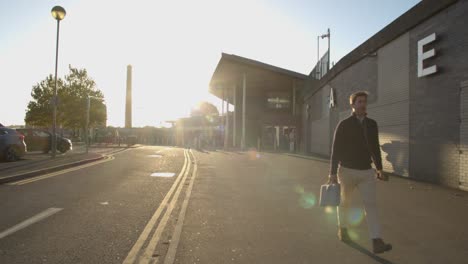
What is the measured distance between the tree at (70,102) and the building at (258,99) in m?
17.2

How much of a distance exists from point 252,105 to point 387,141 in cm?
3639

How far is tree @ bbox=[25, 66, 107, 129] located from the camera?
5275 cm

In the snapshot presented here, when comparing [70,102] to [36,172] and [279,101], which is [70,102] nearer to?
[279,101]

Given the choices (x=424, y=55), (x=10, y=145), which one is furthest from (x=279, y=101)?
(x=424, y=55)

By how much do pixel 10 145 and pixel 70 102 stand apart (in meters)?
37.6

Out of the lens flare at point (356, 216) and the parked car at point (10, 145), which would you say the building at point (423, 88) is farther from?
the parked car at point (10, 145)

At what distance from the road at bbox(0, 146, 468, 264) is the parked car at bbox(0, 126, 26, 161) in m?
7.07

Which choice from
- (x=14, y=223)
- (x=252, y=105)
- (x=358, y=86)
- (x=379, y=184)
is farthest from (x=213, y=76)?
(x=14, y=223)

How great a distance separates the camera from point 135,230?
5.84 m

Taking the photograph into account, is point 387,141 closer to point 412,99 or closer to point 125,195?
point 412,99

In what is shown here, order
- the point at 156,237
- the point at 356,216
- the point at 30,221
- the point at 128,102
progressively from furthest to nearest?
the point at 128,102 → the point at 356,216 → the point at 30,221 → the point at 156,237

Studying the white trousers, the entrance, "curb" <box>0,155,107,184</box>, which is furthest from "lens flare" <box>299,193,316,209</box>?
the entrance

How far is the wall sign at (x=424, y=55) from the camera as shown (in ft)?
38.2

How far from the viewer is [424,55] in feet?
39.8
